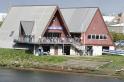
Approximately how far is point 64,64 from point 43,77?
22.9 feet

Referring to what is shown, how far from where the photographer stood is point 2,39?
290ft

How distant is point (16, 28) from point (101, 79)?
90.4 ft

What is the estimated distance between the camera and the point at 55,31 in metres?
85.5

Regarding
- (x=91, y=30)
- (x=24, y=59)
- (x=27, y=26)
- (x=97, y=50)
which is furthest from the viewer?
(x=97, y=50)

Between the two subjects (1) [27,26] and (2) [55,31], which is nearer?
(1) [27,26]

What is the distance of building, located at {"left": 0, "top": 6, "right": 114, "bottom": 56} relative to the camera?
273ft

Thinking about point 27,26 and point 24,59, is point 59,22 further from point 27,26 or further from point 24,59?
point 24,59

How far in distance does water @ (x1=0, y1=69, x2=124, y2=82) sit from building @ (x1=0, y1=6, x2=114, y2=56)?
14279 millimetres

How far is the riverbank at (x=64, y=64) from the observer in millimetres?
67188

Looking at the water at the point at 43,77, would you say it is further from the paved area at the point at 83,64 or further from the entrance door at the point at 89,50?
the entrance door at the point at 89,50

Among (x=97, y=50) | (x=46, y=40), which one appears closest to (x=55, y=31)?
(x=46, y=40)

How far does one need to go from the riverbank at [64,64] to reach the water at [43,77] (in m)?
2.08

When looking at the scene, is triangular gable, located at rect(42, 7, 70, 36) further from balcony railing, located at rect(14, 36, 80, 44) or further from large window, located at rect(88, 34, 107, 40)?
large window, located at rect(88, 34, 107, 40)

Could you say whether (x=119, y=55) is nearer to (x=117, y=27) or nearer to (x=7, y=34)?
(x=7, y=34)
